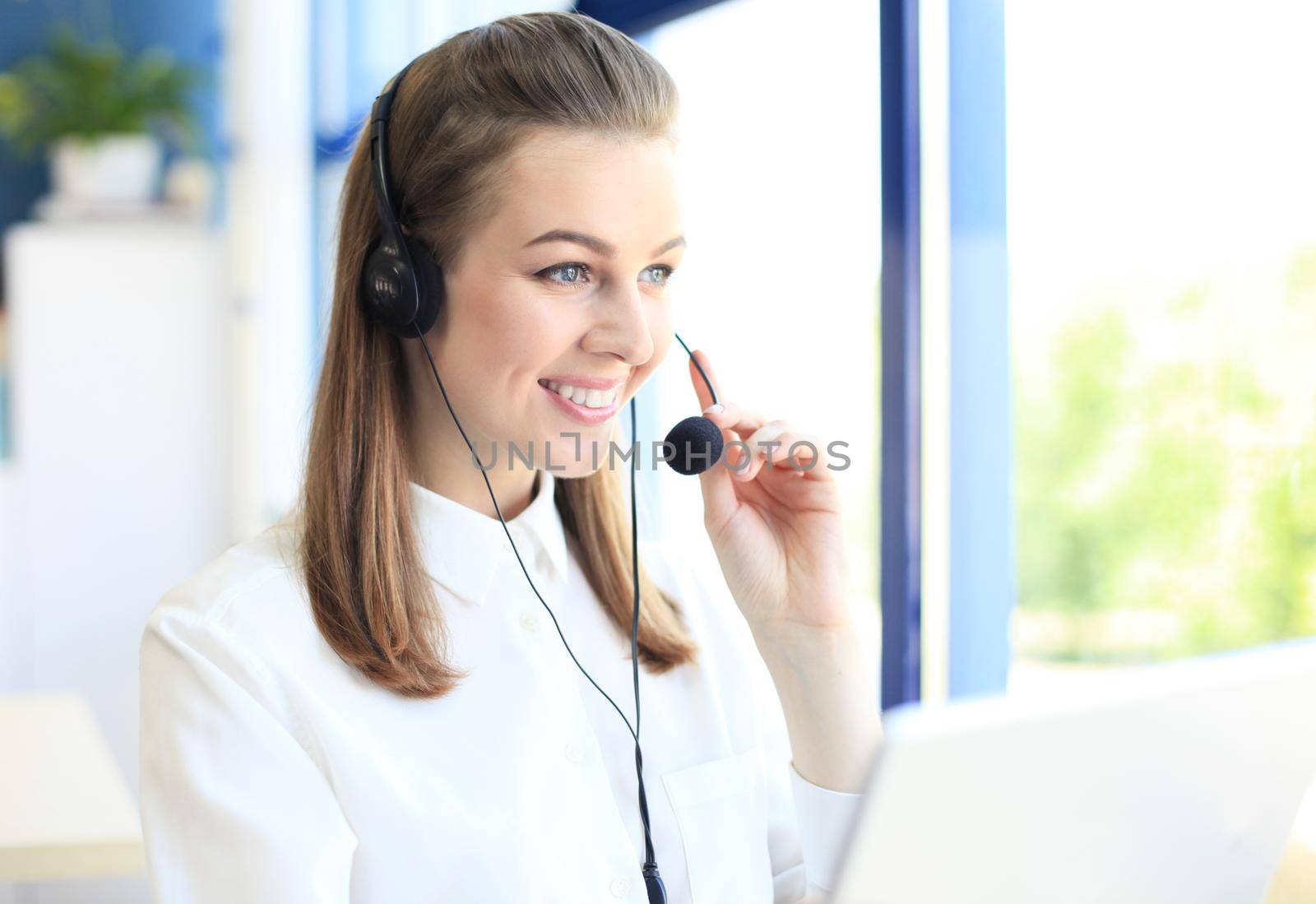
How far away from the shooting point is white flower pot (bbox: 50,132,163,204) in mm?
3373

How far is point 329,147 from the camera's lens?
2.73 meters

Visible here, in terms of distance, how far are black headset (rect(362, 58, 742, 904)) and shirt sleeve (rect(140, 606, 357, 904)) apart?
0.27 m

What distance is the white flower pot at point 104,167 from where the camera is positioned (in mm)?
3373

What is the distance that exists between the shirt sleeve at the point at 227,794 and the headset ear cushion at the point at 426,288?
322 mm

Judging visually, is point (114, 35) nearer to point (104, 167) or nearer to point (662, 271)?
point (104, 167)

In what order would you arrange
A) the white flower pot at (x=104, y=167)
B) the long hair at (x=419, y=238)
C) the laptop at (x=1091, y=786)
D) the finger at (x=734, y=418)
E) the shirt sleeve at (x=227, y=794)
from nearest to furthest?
the laptop at (x=1091, y=786)
the shirt sleeve at (x=227, y=794)
the long hair at (x=419, y=238)
the finger at (x=734, y=418)
the white flower pot at (x=104, y=167)

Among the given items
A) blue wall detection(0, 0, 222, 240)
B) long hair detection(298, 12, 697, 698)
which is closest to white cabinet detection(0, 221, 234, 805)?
blue wall detection(0, 0, 222, 240)

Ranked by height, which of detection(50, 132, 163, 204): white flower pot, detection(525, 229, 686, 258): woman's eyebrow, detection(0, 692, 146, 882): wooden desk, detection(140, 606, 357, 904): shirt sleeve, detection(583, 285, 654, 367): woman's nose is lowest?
detection(0, 692, 146, 882): wooden desk

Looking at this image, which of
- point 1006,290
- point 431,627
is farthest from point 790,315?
point 431,627

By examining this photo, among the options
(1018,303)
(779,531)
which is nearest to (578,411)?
(779,531)

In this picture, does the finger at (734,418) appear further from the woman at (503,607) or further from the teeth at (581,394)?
the teeth at (581,394)

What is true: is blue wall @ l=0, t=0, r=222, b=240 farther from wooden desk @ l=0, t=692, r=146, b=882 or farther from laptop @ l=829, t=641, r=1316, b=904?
laptop @ l=829, t=641, r=1316, b=904

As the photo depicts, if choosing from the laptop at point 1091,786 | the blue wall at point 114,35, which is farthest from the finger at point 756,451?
the blue wall at point 114,35

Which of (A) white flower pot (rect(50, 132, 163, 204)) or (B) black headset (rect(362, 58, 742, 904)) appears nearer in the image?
(B) black headset (rect(362, 58, 742, 904))
